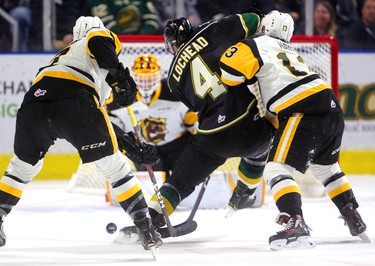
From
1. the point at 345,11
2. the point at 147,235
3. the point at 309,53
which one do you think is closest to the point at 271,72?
the point at 147,235

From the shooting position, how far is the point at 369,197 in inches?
243

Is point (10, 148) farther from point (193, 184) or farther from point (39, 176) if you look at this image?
point (193, 184)

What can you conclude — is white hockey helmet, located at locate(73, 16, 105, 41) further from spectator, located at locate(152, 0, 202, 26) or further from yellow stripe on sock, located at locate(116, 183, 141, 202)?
spectator, located at locate(152, 0, 202, 26)

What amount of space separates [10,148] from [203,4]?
1.81m

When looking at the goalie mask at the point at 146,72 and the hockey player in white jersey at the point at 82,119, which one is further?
the goalie mask at the point at 146,72

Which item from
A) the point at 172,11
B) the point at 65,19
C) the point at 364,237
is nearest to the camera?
the point at 364,237

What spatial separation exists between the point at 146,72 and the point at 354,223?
6.62 feet

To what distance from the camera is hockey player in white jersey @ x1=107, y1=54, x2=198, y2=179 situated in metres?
5.99

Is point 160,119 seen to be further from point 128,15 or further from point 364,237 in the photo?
point 364,237

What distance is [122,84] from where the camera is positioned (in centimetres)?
397

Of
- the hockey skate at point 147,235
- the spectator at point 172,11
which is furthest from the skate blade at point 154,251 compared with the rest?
the spectator at point 172,11

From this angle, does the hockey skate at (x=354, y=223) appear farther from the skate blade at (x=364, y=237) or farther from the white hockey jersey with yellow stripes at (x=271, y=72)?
the white hockey jersey with yellow stripes at (x=271, y=72)

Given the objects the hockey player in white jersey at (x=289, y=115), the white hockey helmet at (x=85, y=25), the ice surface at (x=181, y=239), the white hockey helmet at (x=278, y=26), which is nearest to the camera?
the ice surface at (x=181, y=239)

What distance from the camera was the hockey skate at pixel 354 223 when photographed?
14.0 feet
